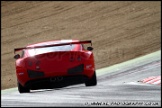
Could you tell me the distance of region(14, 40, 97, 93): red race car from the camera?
29.5 ft

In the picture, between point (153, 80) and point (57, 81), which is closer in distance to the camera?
point (57, 81)

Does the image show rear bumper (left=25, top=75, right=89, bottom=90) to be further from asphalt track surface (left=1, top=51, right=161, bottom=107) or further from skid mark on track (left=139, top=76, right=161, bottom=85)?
skid mark on track (left=139, top=76, right=161, bottom=85)

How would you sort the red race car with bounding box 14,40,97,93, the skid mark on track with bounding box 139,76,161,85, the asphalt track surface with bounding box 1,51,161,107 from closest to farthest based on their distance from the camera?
the red race car with bounding box 14,40,97,93 → the asphalt track surface with bounding box 1,51,161,107 → the skid mark on track with bounding box 139,76,161,85

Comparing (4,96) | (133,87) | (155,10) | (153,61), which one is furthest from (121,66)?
(155,10)

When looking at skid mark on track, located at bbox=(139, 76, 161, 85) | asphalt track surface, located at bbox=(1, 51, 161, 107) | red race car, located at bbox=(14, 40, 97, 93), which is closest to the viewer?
red race car, located at bbox=(14, 40, 97, 93)

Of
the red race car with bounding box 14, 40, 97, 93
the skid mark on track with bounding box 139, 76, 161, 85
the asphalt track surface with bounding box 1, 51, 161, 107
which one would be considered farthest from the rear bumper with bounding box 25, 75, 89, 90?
the skid mark on track with bounding box 139, 76, 161, 85

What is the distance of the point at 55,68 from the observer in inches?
354

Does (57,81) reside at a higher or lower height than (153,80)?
higher

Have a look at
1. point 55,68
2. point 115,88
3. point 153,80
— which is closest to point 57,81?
point 55,68

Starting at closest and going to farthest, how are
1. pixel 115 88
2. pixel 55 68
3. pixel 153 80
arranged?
pixel 55 68
pixel 115 88
pixel 153 80

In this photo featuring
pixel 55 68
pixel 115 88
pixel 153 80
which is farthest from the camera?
pixel 153 80

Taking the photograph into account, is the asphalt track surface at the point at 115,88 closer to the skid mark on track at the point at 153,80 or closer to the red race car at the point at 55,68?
the skid mark on track at the point at 153,80

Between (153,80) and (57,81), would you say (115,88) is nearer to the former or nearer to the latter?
(153,80)

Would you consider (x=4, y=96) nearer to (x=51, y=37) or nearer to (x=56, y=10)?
(x=51, y=37)
